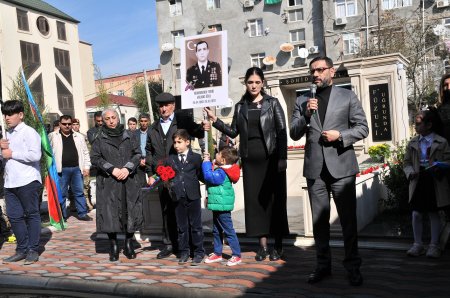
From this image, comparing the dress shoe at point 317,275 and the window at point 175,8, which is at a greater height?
the window at point 175,8

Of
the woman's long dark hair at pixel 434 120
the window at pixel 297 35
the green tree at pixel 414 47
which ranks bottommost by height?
the woman's long dark hair at pixel 434 120

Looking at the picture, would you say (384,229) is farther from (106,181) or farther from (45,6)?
(45,6)

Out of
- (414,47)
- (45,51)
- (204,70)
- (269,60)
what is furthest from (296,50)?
(204,70)

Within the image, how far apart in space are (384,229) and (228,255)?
2.19m

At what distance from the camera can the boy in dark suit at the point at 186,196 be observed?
5836 millimetres

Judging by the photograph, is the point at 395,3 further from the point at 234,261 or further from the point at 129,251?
the point at 234,261

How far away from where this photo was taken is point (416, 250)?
215 inches

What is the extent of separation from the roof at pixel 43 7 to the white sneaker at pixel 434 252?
4572cm

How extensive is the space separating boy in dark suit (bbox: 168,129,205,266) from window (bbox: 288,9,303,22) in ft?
116

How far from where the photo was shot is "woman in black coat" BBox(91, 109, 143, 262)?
20.4 feet

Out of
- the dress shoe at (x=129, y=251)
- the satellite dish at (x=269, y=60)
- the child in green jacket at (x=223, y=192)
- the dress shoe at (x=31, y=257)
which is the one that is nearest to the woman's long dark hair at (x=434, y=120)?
the child in green jacket at (x=223, y=192)

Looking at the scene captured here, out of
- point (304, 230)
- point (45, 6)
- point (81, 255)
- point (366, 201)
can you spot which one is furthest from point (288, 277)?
point (45, 6)

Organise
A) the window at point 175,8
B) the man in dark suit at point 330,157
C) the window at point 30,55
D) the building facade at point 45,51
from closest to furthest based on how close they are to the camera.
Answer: the man in dark suit at point 330,157 < the building facade at point 45,51 < the window at point 175,8 < the window at point 30,55

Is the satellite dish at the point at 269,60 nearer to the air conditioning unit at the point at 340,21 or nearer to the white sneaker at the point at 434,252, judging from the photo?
the air conditioning unit at the point at 340,21
